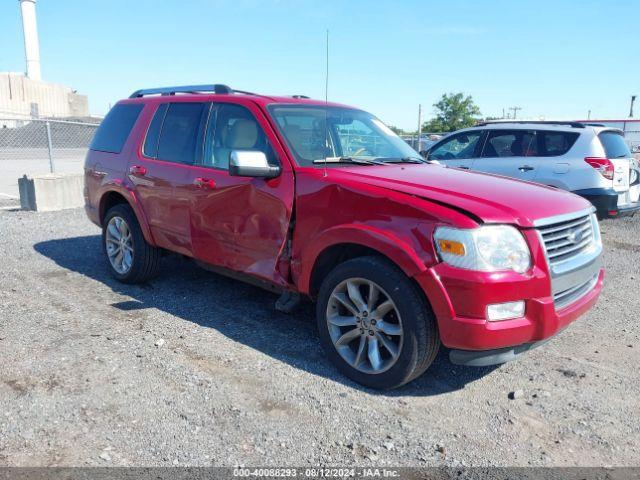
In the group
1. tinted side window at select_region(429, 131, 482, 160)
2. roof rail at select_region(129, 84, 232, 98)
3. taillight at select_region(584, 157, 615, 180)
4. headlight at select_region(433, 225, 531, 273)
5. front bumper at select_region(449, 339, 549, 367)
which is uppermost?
roof rail at select_region(129, 84, 232, 98)

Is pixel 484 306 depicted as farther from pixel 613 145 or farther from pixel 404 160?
pixel 613 145

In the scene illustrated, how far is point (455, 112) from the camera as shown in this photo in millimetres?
37875


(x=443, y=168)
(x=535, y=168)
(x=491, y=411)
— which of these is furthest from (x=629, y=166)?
(x=491, y=411)

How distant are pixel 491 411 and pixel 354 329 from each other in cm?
99

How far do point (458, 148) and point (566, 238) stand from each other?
6.19 metres

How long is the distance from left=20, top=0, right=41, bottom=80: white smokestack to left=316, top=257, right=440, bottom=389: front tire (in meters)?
77.9

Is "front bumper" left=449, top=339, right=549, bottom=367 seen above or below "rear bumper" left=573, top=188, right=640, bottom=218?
below

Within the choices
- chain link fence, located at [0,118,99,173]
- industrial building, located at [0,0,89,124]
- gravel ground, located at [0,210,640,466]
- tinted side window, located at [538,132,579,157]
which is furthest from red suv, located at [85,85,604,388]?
industrial building, located at [0,0,89,124]

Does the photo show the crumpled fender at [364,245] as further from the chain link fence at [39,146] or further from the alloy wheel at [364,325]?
the chain link fence at [39,146]

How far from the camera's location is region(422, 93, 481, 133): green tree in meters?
37.6

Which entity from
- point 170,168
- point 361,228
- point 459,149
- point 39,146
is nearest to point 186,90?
point 170,168

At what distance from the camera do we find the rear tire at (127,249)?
5.40 metres

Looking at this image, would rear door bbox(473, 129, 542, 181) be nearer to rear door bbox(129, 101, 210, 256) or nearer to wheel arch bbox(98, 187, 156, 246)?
→ rear door bbox(129, 101, 210, 256)

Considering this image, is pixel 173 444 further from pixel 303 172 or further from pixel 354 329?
pixel 303 172
